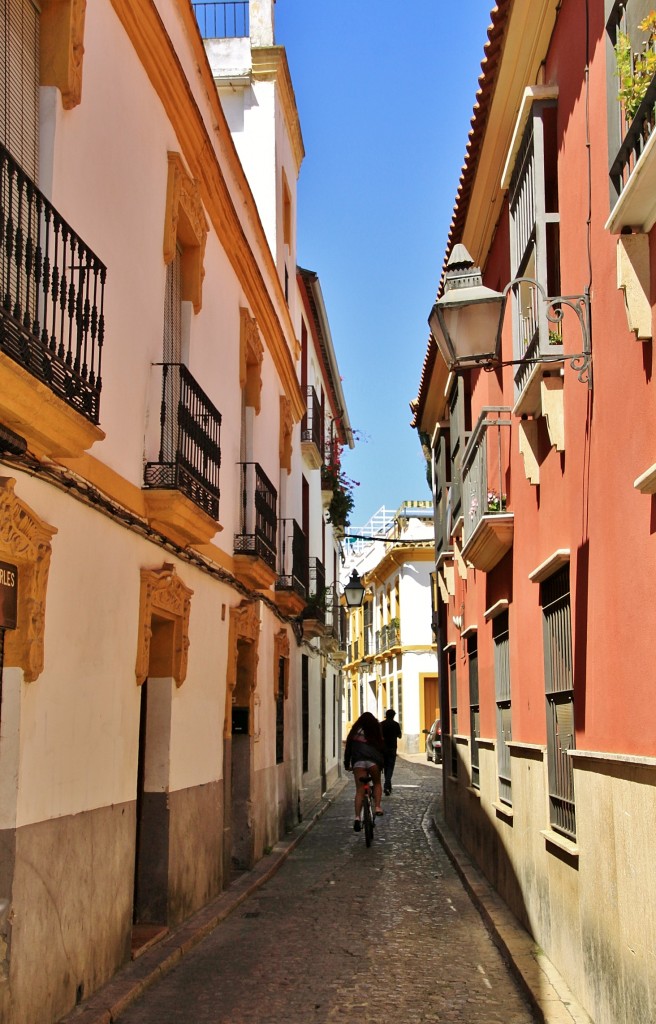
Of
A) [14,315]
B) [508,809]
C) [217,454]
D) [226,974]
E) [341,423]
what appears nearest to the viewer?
[14,315]

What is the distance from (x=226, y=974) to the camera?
7.11 m

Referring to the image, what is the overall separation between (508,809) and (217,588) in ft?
10.8

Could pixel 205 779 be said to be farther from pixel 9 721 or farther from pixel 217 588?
pixel 9 721

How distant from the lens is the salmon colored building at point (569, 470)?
4328mm

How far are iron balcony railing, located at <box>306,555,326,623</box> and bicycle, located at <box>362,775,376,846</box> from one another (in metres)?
4.62

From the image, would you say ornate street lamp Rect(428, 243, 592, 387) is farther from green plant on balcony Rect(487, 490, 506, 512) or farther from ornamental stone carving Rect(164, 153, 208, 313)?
green plant on balcony Rect(487, 490, 506, 512)

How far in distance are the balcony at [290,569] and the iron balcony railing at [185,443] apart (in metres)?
5.60

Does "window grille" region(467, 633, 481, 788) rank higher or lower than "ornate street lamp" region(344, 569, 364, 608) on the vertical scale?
lower

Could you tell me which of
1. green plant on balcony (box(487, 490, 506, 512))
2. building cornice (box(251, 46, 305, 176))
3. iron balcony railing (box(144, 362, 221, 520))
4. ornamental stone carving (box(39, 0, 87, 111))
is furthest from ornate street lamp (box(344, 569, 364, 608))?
ornamental stone carving (box(39, 0, 87, 111))

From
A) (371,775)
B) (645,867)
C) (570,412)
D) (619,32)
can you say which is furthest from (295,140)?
(645,867)

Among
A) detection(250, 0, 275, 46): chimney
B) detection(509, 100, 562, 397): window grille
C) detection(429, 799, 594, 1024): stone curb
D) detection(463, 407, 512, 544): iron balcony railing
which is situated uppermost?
detection(250, 0, 275, 46): chimney

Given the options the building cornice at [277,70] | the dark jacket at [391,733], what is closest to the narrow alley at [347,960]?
the dark jacket at [391,733]

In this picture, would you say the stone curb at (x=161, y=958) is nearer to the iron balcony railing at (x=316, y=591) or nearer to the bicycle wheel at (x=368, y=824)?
the bicycle wheel at (x=368, y=824)

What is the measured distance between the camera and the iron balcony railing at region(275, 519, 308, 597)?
15.2m
